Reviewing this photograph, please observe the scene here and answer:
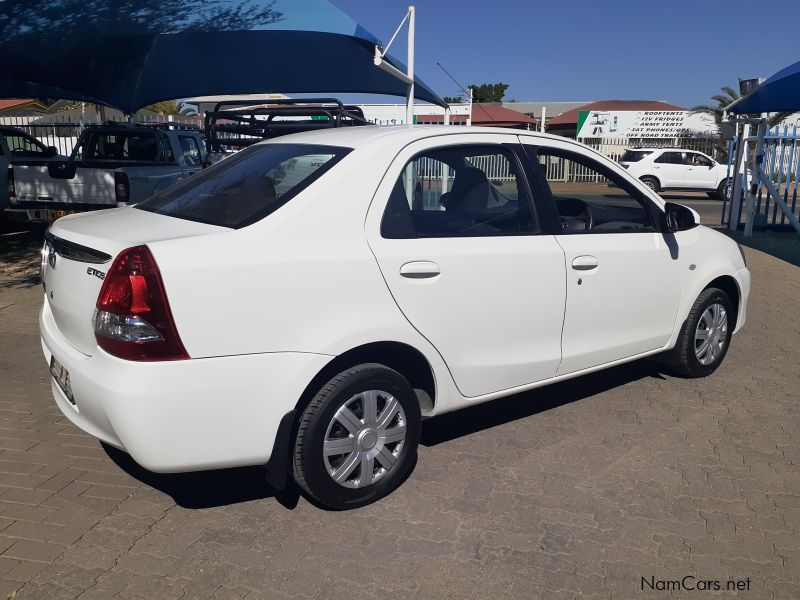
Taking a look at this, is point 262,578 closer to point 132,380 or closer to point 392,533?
point 392,533

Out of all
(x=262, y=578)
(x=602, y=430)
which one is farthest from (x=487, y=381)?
(x=262, y=578)

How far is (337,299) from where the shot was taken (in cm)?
306

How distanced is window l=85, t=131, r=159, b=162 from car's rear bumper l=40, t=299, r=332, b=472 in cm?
823

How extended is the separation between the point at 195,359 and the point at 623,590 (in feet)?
6.44

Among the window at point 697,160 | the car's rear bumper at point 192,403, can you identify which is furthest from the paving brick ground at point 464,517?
the window at point 697,160

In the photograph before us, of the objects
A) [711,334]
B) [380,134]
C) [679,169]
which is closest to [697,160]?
[679,169]

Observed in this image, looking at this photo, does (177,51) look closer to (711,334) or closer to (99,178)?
(99,178)

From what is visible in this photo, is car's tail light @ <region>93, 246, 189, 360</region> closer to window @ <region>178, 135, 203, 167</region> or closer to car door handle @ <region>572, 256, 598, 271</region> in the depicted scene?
car door handle @ <region>572, 256, 598, 271</region>

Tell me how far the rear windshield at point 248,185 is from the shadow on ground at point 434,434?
139 cm

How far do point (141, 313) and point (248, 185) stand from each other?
1.05 m

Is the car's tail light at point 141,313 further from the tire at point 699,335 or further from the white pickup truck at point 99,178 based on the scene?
the white pickup truck at point 99,178

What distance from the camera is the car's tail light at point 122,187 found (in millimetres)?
8742

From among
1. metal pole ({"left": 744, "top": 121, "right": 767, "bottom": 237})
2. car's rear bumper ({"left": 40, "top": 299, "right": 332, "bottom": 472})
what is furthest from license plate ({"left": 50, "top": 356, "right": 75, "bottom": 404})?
metal pole ({"left": 744, "top": 121, "right": 767, "bottom": 237})

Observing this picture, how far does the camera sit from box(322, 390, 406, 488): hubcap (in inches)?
126
